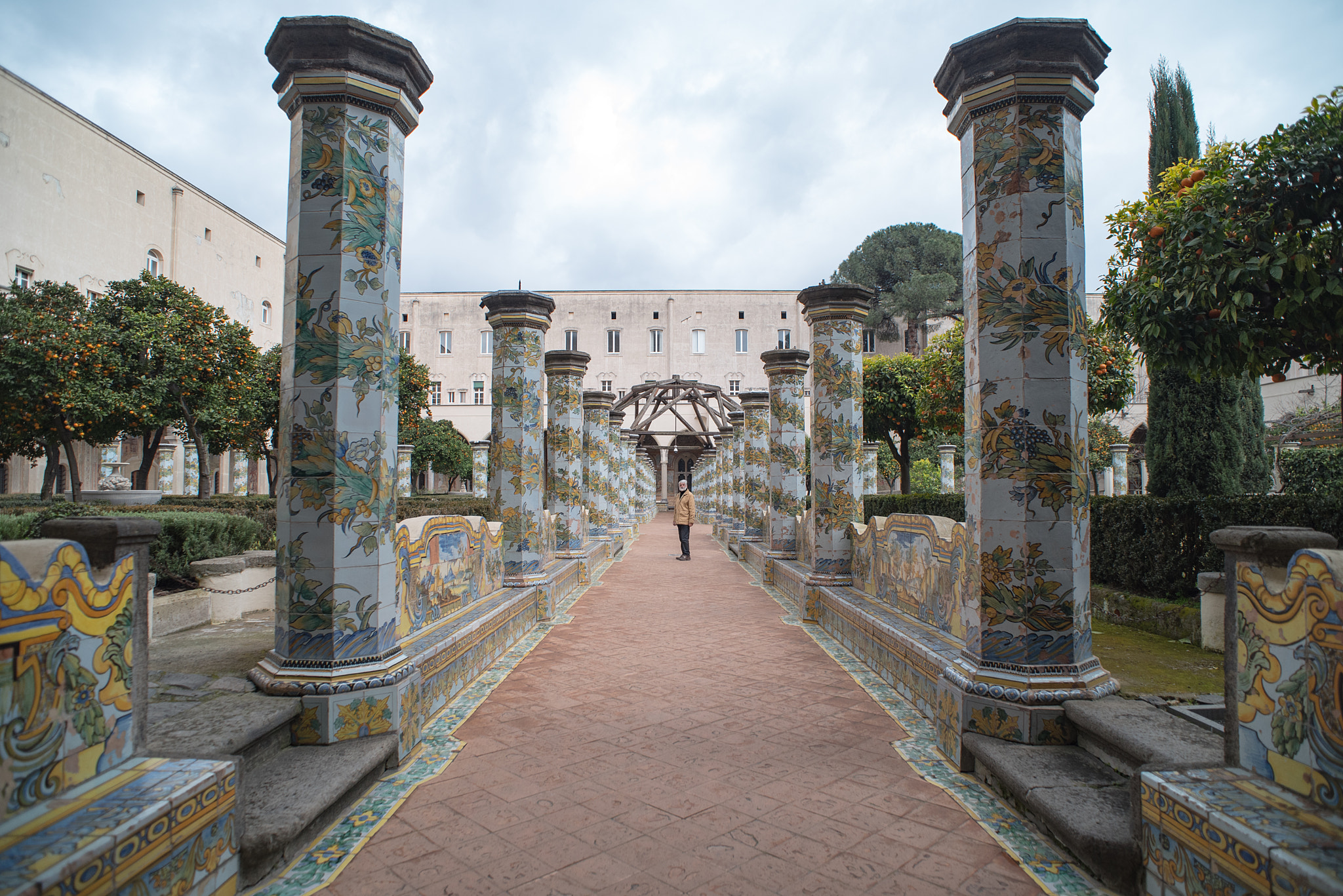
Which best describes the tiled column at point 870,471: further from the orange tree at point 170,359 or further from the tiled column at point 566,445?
the orange tree at point 170,359

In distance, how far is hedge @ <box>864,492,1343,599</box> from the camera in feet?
17.1

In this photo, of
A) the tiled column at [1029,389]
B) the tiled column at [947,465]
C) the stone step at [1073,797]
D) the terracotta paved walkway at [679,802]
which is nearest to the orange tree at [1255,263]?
the tiled column at [1029,389]

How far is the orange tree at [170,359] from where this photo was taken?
41.1 ft

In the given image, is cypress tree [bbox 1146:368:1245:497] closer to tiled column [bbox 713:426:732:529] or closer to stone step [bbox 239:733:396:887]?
stone step [bbox 239:733:396:887]

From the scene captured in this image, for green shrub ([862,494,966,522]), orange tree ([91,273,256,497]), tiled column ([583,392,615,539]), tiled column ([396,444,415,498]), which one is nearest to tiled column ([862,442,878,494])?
green shrub ([862,494,966,522])

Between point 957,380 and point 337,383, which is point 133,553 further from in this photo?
point 957,380

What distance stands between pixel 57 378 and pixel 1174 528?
15.7 metres

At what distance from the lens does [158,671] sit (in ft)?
13.1

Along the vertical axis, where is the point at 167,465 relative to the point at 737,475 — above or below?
above

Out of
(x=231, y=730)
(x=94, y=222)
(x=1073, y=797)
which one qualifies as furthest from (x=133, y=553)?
(x=94, y=222)

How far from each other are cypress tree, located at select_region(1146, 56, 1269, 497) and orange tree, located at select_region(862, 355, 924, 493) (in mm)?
8879

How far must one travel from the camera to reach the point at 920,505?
13172 millimetres

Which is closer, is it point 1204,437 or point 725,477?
point 1204,437

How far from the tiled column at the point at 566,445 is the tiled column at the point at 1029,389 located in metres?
7.47
